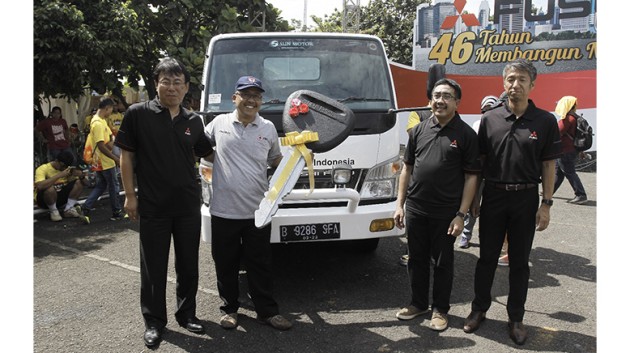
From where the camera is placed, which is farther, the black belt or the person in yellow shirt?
the person in yellow shirt

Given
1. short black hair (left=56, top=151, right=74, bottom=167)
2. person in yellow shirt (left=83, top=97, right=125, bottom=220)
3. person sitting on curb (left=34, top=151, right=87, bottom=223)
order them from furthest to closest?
short black hair (left=56, top=151, right=74, bottom=167) < person sitting on curb (left=34, top=151, right=87, bottom=223) < person in yellow shirt (left=83, top=97, right=125, bottom=220)

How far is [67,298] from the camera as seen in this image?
4.52 metres

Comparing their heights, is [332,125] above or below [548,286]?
above

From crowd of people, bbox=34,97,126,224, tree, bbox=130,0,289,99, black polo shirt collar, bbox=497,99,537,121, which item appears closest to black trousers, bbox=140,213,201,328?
black polo shirt collar, bbox=497,99,537,121

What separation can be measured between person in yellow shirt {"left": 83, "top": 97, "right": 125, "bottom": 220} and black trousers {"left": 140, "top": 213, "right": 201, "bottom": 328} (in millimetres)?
4280

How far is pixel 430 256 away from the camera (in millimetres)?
4016

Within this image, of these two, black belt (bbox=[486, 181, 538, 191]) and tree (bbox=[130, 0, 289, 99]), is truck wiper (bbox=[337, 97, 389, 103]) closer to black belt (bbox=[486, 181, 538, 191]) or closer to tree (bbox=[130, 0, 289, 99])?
black belt (bbox=[486, 181, 538, 191])

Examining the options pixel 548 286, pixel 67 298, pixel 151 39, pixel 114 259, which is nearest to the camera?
pixel 67 298

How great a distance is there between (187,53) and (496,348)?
9536 mm

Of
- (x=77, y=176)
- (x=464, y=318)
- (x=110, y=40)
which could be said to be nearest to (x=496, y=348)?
(x=464, y=318)

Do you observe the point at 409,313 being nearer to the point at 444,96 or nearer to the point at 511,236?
the point at 511,236

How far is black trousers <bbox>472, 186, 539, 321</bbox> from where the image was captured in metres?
3.58

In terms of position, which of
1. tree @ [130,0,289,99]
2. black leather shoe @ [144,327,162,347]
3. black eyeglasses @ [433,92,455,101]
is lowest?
black leather shoe @ [144,327,162,347]

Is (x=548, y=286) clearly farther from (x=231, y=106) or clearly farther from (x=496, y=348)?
(x=231, y=106)
